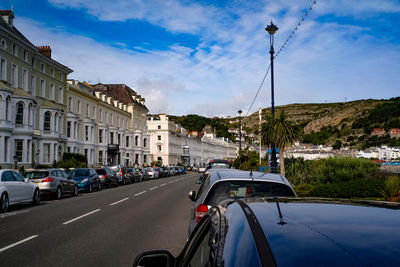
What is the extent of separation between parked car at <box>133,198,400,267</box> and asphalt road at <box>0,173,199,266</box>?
4972mm

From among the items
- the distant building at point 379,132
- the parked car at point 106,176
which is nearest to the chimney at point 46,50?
the parked car at point 106,176

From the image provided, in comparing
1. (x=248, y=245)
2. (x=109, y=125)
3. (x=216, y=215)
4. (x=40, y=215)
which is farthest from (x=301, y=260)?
(x=109, y=125)

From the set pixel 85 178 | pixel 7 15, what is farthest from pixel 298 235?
pixel 7 15

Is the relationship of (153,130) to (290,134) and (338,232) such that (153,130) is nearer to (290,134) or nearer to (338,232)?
(290,134)

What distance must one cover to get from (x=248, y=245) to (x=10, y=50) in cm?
4067

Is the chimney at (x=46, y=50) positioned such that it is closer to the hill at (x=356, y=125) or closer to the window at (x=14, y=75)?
the window at (x=14, y=75)

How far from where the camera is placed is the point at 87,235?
1004cm

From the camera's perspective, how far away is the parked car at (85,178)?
25969 millimetres

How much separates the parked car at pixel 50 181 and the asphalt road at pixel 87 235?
4924 millimetres

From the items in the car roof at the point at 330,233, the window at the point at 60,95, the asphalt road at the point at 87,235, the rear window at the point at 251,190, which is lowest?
the asphalt road at the point at 87,235

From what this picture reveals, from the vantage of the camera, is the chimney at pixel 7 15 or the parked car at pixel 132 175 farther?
the chimney at pixel 7 15

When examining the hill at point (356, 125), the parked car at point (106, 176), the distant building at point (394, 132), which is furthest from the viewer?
the hill at point (356, 125)

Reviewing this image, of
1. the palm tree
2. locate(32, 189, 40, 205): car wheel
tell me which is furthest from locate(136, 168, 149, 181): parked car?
the palm tree

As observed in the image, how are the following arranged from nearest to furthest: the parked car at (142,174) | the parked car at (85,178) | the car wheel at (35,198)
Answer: the car wheel at (35,198) < the parked car at (85,178) < the parked car at (142,174)
